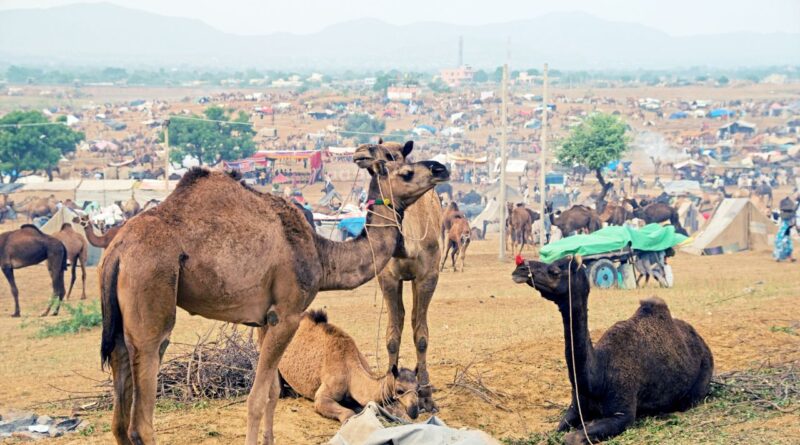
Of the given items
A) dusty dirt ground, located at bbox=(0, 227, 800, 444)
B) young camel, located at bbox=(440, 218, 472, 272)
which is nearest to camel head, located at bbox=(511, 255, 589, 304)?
dusty dirt ground, located at bbox=(0, 227, 800, 444)

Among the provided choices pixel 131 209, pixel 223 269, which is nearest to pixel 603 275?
pixel 223 269

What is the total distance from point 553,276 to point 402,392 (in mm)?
1861

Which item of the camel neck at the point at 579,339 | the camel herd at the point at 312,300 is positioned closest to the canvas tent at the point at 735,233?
the camel herd at the point at 312,300

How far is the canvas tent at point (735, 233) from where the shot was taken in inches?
1206

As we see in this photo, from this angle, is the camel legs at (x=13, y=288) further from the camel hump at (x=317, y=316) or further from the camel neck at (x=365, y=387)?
the camel neck at (x=365, y=387)

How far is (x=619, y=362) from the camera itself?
28.6ft

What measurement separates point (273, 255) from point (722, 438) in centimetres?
374

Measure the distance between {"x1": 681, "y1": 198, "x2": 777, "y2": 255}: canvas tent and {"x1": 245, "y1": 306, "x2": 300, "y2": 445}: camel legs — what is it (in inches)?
967

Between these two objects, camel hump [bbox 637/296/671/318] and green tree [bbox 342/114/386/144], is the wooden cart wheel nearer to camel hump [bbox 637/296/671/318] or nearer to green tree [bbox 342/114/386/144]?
camel hump [bbox 637/296/671/318]

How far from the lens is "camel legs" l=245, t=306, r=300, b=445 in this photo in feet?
25.6

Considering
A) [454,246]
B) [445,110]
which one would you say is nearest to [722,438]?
[454,246]

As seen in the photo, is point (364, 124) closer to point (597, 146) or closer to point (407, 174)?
point (597, 146)

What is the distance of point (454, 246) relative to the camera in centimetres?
2759

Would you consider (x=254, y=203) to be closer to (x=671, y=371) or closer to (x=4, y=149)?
(x=671, y=371)
